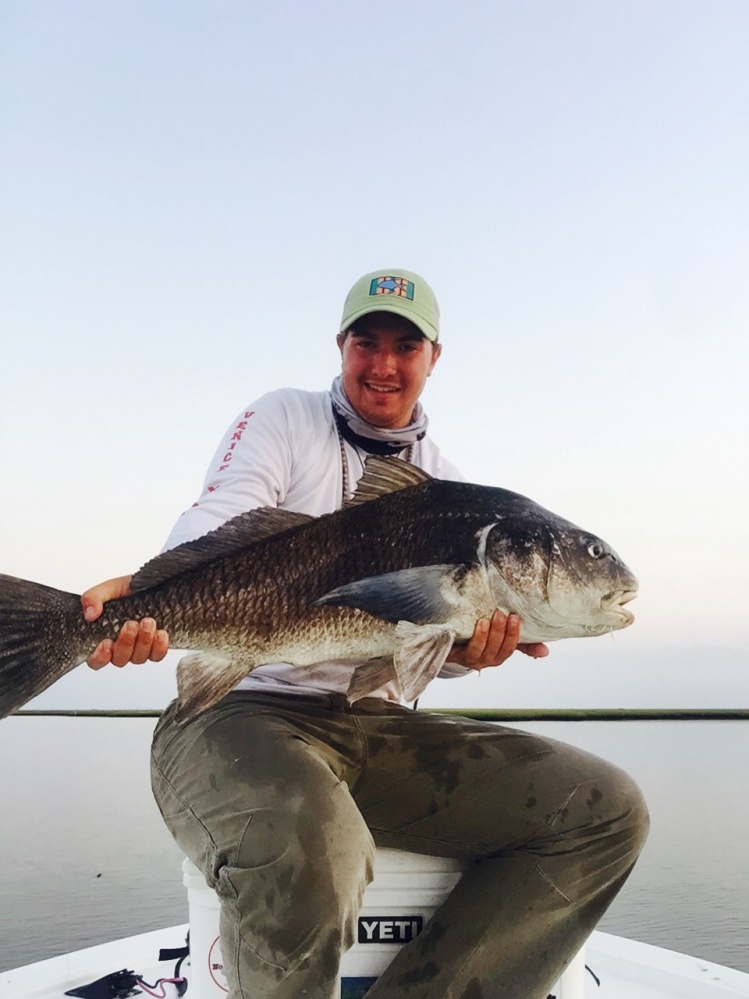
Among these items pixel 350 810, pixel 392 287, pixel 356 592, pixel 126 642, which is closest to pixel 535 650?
pixel 356 592

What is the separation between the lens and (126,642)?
274 cm

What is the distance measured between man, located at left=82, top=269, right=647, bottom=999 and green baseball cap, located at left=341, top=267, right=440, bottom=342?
0.04m

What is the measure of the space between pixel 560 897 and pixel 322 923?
3.01 feet

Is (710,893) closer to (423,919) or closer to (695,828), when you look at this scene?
(695,828)

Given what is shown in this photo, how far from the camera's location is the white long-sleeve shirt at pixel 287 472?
3.11 metres

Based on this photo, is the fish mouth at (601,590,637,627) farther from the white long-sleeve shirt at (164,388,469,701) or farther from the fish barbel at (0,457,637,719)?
the white long-sleeve shirt at (164,388,469,701)

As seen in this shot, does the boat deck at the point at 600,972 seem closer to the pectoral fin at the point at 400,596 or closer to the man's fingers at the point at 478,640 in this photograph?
the man's fingers at the point at 478,640

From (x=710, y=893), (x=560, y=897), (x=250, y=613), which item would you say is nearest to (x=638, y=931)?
(x=710, y=893)

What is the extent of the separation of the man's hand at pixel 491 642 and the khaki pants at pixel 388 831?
1.02ft

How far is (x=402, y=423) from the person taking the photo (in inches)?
149

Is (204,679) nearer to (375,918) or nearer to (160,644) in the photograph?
A: (160,644)

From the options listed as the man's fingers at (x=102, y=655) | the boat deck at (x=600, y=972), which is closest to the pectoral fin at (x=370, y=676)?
the man's fingers at (x=102, y=655)

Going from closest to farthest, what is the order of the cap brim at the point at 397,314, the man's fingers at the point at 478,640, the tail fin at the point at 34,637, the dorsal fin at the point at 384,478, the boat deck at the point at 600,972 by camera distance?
the tail fin at the point at 34,637 < the man's fingers at the point at 478,640 < the dorsal fin at the point at 384,478 < the cap brim at the point at 397,314 < the boat deck at the point at 600,972

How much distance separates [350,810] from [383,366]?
6.17 feet
